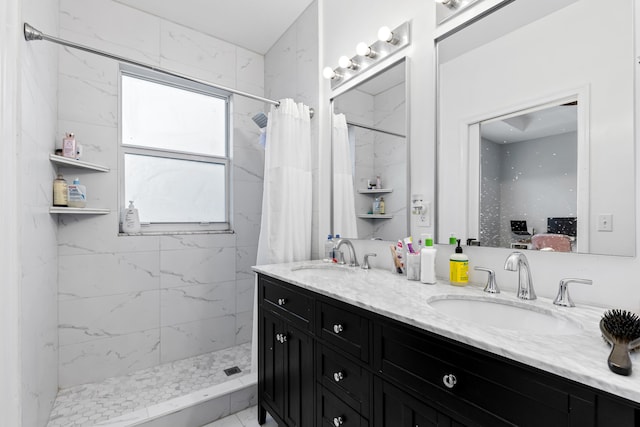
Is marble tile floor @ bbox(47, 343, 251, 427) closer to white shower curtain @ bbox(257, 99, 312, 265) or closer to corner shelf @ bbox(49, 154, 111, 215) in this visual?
white shower curtain @ bbox(257, 99, 312, 265)

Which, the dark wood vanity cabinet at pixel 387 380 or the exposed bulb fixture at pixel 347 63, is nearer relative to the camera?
the dark wood vanity cabinet at pixel 387 380

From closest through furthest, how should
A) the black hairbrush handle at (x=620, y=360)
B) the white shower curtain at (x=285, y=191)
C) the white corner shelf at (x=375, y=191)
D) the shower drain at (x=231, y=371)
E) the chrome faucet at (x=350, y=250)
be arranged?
the black hairbrush handle at (x=620, y=360)
the white corner shelf at (x=375, y=191)
the chrome faucet at (x=350, y=250)
the white shower curtain at (x=285, y=191)
the shower drain at (x=231, y=371)

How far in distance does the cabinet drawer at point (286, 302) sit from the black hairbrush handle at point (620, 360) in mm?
948

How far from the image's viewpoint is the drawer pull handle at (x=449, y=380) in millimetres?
746

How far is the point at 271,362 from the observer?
5.28 feet

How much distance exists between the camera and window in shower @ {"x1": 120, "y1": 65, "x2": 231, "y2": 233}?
7.53 feet

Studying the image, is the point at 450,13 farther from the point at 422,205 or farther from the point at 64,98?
the point at 64,98

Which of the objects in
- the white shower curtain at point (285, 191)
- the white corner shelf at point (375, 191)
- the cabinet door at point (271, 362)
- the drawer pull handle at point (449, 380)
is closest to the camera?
the drawer pull handle at point (449, 380)

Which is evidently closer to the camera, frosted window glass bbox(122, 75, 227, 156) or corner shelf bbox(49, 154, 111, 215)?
corner shelf bbox(49, 154, 111, 215)

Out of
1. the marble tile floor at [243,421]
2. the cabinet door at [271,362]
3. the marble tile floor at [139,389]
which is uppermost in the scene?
the cabinet door at [271,362]

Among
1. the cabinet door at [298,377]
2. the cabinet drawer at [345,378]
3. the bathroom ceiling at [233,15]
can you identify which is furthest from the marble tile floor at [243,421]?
the bathroom ceiling at [233,15]

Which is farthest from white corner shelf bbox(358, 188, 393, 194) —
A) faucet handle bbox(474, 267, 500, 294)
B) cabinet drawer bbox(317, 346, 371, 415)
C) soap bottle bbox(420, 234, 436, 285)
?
cabinet drawer bbox(317, 346, 371, 415)

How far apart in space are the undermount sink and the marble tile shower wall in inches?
78.3

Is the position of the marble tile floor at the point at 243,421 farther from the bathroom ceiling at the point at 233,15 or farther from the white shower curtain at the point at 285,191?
the bathroom ceiling at the point at 233,15
